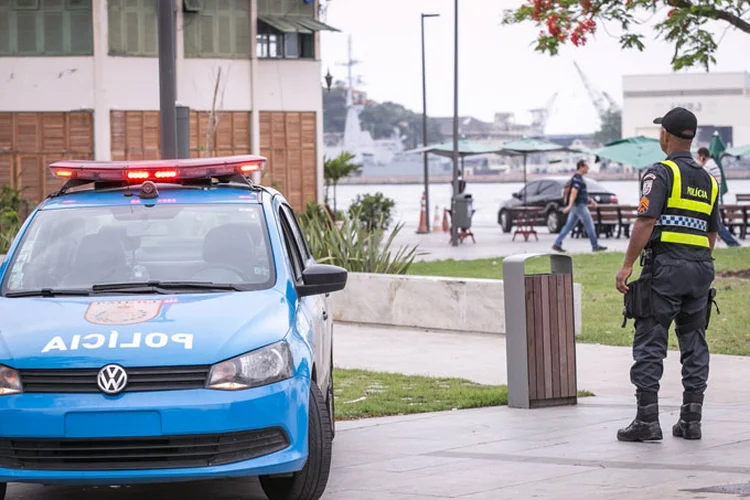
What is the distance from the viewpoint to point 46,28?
128 ft

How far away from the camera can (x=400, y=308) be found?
53.8 feet

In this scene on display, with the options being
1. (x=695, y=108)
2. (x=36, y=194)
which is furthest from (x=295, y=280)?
(x=695, y=108)

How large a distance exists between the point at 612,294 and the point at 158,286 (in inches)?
484

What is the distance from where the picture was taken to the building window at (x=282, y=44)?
42.0 meters

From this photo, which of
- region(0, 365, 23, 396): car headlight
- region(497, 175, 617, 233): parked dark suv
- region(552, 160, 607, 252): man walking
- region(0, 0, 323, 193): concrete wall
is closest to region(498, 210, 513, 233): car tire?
region(497, 175, 617, 233): parked dark suv

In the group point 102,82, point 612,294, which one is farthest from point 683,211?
point 102,82

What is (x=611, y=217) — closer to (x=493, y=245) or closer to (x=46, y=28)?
(x=493, y=245)

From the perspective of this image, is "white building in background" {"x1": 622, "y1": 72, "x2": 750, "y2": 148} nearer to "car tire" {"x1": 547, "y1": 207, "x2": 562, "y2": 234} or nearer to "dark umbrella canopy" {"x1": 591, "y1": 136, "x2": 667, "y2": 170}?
"car tire" {"x1": 547, "y1": 207, "x2": 562, "y2": 234}

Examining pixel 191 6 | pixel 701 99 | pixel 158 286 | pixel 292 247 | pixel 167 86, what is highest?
pixel 701 99

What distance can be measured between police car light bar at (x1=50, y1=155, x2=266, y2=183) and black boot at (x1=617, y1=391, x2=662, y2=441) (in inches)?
106

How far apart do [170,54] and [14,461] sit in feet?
23.8

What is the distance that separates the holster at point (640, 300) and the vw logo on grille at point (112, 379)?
3254 mm

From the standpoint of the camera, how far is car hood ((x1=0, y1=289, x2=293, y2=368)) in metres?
6.54

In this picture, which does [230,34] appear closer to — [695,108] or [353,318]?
[353,318]
